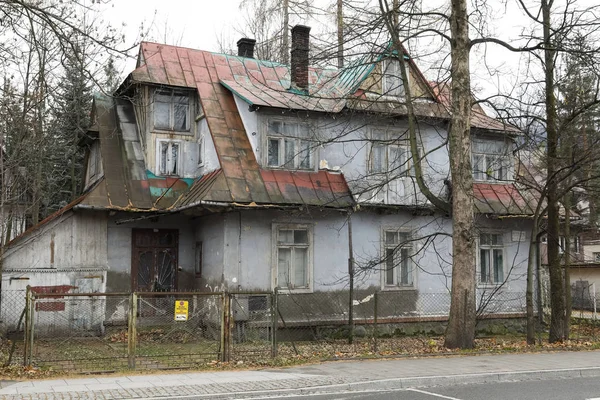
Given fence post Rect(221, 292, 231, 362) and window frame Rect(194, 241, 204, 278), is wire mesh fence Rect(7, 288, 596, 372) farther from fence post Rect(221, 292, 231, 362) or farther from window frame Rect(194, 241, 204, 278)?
window frame Rect(194, 241, 204, 278)

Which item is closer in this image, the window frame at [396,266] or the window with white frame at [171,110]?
the window frame at [396,266]

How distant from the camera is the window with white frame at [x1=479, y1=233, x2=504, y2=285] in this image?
834 inches

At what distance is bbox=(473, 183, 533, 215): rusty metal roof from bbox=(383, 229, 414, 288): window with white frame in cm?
259

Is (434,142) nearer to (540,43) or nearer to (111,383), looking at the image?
(540,43)

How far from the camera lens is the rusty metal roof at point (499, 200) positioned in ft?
66.5

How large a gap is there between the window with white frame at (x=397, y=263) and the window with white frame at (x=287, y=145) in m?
3.38

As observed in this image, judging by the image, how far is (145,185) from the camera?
742 inches

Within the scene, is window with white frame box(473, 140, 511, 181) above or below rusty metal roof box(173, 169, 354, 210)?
above

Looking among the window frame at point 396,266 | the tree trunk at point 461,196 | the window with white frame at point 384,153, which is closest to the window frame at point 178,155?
the window with white frame at point 384,153

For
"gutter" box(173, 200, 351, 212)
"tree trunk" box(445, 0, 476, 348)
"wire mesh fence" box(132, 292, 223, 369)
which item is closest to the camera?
"wire mesh fence" box(132, 292, 223, 369)

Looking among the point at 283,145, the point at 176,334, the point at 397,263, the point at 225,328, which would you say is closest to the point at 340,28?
the point at 283,145

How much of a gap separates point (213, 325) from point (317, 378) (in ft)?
22.4

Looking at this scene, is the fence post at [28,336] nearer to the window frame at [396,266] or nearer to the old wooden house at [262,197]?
the old wooden house at [262,197]

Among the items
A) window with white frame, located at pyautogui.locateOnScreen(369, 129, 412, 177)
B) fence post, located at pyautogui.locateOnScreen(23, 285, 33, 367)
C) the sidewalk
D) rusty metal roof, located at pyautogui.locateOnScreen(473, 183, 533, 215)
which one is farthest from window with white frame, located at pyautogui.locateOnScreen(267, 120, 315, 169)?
fence post, located at pyautogui.locateOnScreen(23, 285, 33, 367)
